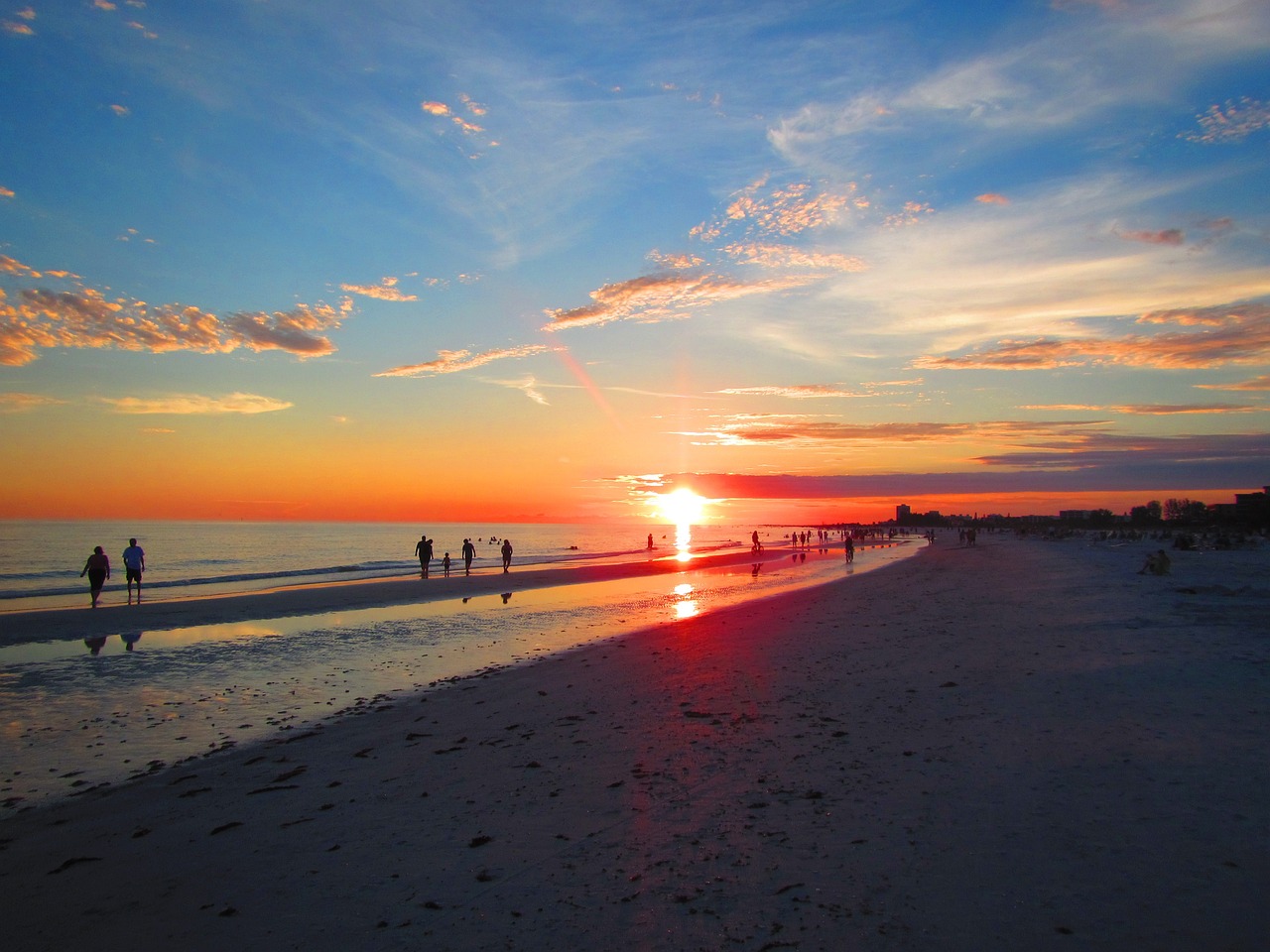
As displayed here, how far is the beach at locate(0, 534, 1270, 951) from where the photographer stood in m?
4.70

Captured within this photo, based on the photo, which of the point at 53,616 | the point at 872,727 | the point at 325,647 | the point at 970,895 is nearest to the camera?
the point at 970,895

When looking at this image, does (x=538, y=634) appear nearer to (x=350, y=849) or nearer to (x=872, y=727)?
(x=872, y=727)

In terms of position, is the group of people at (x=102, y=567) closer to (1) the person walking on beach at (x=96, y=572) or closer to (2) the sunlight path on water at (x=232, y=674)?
(1) the person walking on beach at (x=96, y=572)

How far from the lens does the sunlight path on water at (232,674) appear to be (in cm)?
981

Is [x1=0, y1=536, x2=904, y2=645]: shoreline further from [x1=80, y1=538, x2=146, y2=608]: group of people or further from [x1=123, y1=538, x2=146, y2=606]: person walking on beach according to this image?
[x1=123, y1=538, x2=146, y2=606]: person walking on beach

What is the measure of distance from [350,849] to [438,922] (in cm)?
175

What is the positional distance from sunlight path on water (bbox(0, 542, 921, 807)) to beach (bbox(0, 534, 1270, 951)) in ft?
3.98

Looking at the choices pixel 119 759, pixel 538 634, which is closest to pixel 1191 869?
pixel 119 759

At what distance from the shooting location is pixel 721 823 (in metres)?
6.21

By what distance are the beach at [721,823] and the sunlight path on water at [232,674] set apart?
1215 mm

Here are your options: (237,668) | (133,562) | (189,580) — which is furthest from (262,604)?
(189,580)

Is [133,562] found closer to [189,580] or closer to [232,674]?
[189,580]

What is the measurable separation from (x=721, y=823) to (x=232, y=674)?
13.2m

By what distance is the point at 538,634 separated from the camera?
20.5 m
